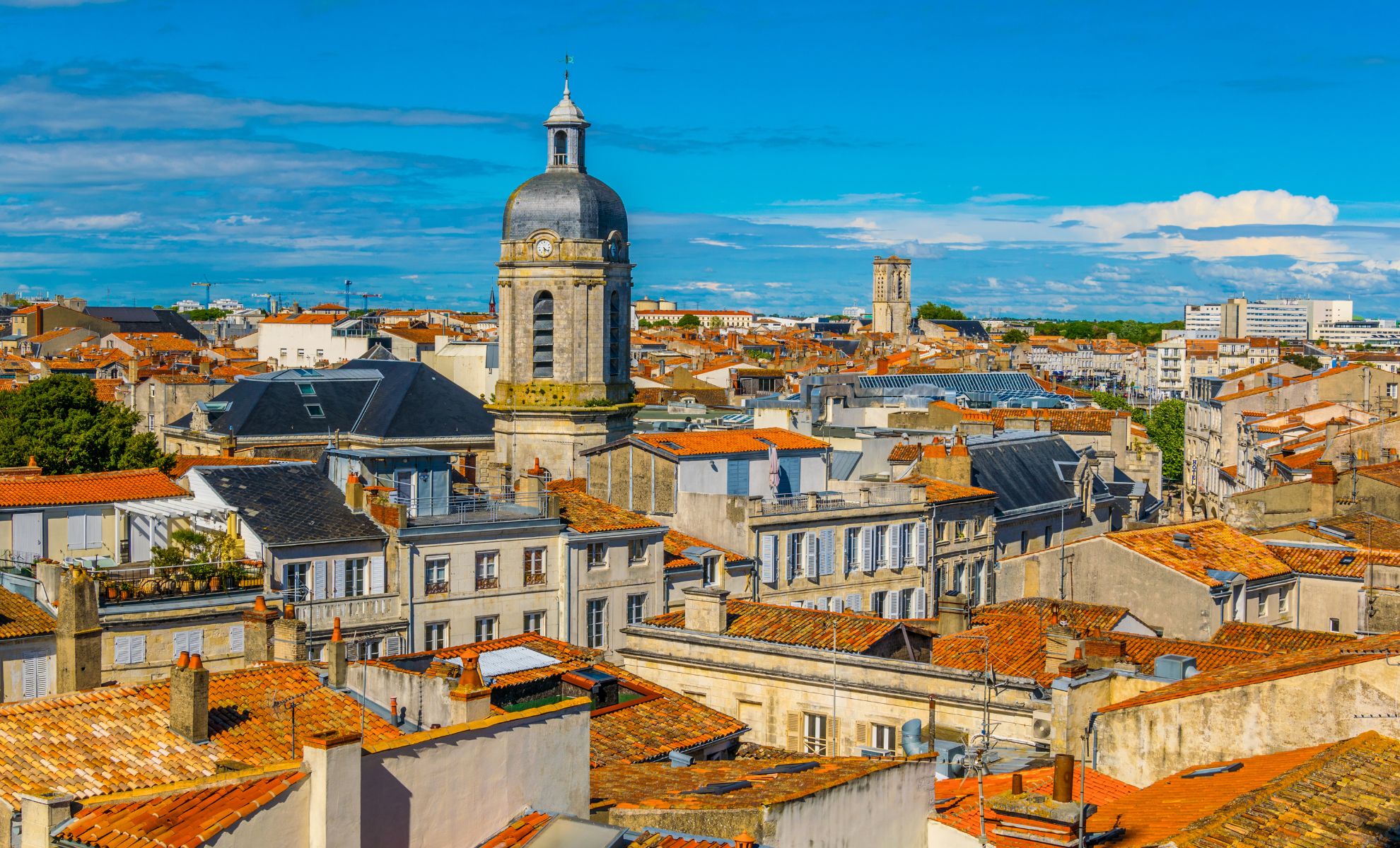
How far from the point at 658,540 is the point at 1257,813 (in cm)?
2525

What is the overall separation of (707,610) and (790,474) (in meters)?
19.4

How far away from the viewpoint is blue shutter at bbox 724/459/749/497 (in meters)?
47.5

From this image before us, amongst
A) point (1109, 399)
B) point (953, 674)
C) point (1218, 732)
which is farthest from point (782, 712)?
point (1109, 399)

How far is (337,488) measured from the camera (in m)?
38.9

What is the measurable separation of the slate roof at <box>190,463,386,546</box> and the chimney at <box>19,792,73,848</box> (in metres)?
21.6

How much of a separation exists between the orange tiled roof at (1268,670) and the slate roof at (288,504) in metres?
19.1

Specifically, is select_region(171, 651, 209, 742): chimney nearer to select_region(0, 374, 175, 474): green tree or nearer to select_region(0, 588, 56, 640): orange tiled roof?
select_region(0, 588, 56, 640): orange tiled roof

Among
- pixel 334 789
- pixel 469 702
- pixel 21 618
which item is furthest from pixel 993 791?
pixel 21 618

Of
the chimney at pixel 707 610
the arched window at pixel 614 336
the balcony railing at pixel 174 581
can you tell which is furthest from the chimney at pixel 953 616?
the arched window at pixel 614 336

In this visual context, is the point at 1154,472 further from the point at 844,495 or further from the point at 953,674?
the point at 953,674

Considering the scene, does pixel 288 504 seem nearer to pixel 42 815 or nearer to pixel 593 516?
pixel 593 516

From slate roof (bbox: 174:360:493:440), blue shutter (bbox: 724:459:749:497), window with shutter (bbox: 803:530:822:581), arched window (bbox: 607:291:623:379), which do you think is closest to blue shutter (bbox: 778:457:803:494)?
blue shutter (bbox: 724:459:749:497)

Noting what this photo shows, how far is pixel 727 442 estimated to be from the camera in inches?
1911

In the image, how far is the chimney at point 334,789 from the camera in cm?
1322
